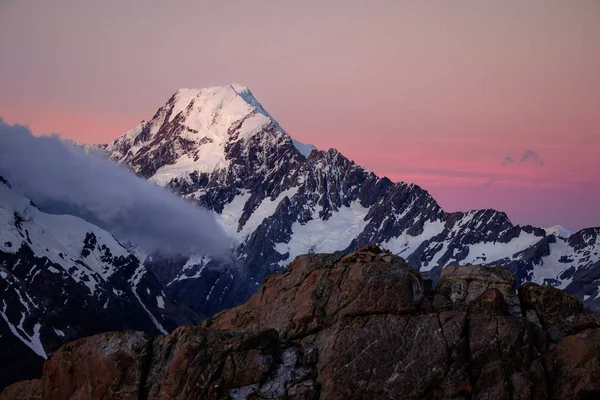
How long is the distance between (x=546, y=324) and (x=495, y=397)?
9221 mm

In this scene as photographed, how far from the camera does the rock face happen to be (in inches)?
2076

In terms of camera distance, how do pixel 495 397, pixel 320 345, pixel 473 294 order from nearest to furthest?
pixel 495 397, pixel 320 345, pixel 473 294

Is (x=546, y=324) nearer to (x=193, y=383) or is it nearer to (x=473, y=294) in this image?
(x=473, y=294)

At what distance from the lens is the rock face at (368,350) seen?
52.7 meters

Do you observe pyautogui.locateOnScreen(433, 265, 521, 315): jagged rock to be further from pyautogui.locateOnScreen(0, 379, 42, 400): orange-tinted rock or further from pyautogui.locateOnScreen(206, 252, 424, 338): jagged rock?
pyautogui.locateOnScreen(0, 379, 42, 400): orange-tinted rock

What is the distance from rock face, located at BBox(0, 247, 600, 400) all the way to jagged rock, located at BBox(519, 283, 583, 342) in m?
0.10

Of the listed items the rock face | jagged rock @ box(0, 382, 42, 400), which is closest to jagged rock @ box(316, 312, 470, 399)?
the rock face

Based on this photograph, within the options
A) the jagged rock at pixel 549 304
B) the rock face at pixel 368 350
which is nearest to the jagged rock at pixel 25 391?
the rock face at pixel 368 350

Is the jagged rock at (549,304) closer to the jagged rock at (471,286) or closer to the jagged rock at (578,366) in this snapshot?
the jagged rock at (471,286)

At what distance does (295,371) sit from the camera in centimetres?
5488

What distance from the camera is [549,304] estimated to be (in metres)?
60.4

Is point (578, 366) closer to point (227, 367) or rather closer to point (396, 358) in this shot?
point (396, 358)

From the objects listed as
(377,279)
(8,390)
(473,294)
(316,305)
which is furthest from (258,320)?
(8,390)

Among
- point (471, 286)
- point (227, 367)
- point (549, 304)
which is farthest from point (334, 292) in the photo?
point (549, 304)
